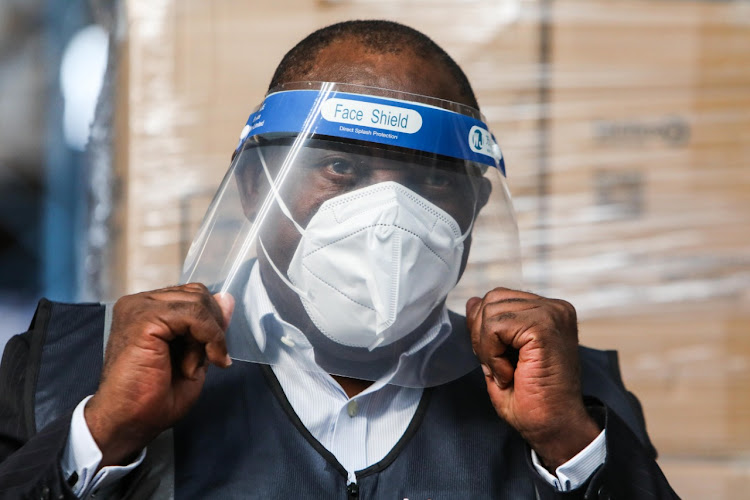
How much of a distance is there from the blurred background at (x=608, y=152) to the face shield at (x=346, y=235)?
26.0 inches

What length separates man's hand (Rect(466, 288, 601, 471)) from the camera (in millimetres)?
1230

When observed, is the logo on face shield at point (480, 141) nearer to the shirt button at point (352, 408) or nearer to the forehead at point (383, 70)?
the forehead at point (383, 70)

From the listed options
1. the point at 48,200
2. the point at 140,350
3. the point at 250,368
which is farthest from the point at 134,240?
the point at 140,350

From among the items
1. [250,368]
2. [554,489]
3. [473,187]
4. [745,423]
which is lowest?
[745,423]

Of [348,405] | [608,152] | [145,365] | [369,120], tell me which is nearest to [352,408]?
[348,405]

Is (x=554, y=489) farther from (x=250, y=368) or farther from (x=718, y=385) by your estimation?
(x=718, y=385)

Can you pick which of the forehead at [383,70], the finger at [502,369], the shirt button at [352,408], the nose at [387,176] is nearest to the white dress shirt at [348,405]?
the shirt button at [352,408]

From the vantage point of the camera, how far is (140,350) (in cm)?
117

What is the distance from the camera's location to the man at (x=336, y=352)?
1201 mm

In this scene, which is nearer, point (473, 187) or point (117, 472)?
point (117, 472)

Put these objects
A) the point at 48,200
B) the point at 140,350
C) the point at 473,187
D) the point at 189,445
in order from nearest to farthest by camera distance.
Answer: the point at 140,350
the point at 189,445
the point at 473,187
the point at 48,200

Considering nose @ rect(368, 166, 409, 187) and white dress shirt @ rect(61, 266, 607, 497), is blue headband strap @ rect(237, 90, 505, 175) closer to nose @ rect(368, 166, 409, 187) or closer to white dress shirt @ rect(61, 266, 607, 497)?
nose @ rect(368, 166, 409, 187)

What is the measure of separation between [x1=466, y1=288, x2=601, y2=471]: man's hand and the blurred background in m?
0.76

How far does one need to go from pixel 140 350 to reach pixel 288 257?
0.26 metres
